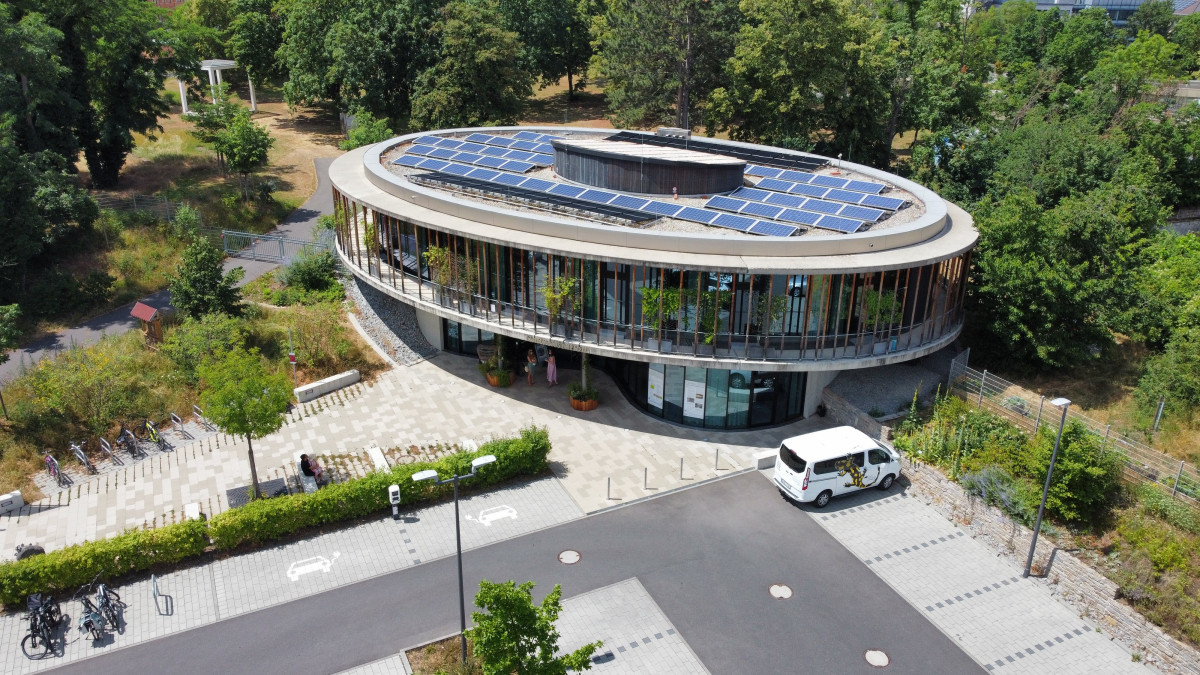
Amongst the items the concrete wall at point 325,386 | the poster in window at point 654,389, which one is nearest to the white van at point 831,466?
the poster in window at point 654,389

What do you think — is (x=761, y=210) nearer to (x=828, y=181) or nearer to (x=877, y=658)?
(x=828, y=181)

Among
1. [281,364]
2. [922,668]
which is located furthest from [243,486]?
[922,668]

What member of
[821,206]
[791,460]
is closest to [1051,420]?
[791,460]

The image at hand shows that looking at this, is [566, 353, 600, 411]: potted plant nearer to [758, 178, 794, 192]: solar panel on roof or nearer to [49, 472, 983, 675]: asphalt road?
[49, 472, 983, 675]: asphalt road

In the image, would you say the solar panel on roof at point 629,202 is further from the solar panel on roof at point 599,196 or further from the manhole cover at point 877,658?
the manhole cover at point 877,658

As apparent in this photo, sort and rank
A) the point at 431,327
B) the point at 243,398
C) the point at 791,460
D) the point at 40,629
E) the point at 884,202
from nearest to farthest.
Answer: the point at 40,629 → the point at 243,398 → the point at 791,460 → the point at 884,202 → the point at 431,327

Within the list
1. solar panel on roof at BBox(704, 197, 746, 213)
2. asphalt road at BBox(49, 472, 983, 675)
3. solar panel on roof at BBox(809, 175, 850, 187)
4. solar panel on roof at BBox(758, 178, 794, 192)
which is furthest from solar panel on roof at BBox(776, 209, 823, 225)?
asphalt road at BBox(49, 472, 983, 675)
